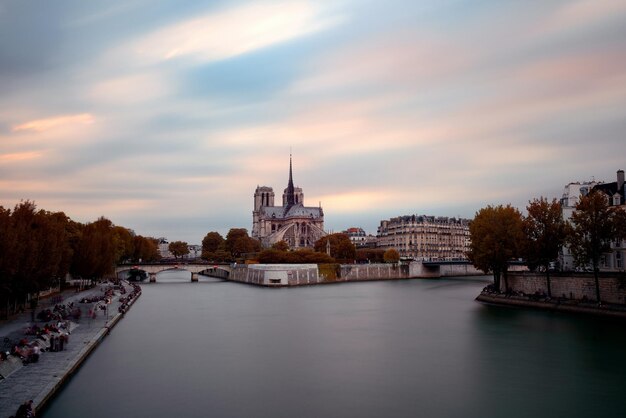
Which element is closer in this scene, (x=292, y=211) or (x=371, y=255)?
(x=371, y=255)

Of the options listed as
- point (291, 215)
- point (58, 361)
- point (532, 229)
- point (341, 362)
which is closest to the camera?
point (58, 361)

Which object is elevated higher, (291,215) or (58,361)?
(291,215)

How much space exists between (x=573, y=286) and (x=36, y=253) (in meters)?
35.8

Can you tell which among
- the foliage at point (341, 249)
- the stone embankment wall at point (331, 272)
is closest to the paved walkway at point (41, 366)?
the stone embankment wall at point (331, 272)

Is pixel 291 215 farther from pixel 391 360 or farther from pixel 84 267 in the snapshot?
pixel 391 360

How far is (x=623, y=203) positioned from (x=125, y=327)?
1504 inches

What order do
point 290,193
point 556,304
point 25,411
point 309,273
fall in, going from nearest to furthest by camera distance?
point 25,411 → point 556,304 → point 309,273 → point 290,193

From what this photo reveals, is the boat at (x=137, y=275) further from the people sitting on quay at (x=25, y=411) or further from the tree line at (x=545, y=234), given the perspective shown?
the people sitting on quay at (x=25, y=411)

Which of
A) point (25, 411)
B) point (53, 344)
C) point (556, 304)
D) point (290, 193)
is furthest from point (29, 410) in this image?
point (290, 193)

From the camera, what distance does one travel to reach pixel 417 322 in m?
39.5

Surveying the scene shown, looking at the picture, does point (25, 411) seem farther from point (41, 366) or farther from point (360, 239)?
point (360, 239)

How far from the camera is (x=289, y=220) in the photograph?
166 m

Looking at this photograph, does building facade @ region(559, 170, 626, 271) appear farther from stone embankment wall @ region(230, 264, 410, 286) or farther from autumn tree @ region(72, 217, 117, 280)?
autumn tree @ region(72, 217, 117, 280)

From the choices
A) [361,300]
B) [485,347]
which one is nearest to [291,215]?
[361,300]
